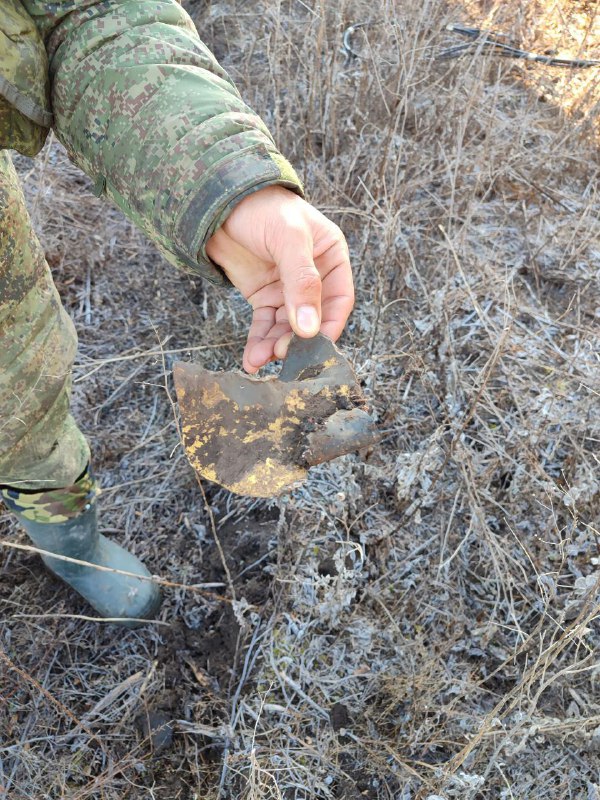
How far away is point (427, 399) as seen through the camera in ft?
7.35

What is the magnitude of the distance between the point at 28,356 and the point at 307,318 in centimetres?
70

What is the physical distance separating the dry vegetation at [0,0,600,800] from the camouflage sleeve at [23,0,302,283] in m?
0.46

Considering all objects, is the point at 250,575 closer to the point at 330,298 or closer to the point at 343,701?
the point at 343,701

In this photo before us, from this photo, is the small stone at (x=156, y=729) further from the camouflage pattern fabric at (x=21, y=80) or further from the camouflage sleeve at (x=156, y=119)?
the camouflage pattern fabric at (x=21, y=80)

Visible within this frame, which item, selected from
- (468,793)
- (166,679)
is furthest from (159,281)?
(468,793)

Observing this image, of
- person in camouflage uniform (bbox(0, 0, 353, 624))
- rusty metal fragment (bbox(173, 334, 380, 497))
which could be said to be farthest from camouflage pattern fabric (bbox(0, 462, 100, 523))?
rusty metal fragment (bbox(173, 334, 380, 497))

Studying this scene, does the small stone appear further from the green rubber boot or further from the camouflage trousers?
the camouflage trousers

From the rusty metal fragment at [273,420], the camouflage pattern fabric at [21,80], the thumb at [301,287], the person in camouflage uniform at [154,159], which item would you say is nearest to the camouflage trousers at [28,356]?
the person in camouflage uniform at [154,159]

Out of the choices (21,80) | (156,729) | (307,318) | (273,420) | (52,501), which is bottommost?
(156,729)

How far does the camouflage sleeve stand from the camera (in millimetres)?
1170

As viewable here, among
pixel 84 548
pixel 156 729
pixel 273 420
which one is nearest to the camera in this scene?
pixel 273 420

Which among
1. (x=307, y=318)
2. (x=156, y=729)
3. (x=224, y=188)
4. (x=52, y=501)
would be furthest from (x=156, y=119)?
(x=156, y=729)

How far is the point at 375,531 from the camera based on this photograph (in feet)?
6.34

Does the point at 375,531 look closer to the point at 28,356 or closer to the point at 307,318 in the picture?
the point at 307,318
